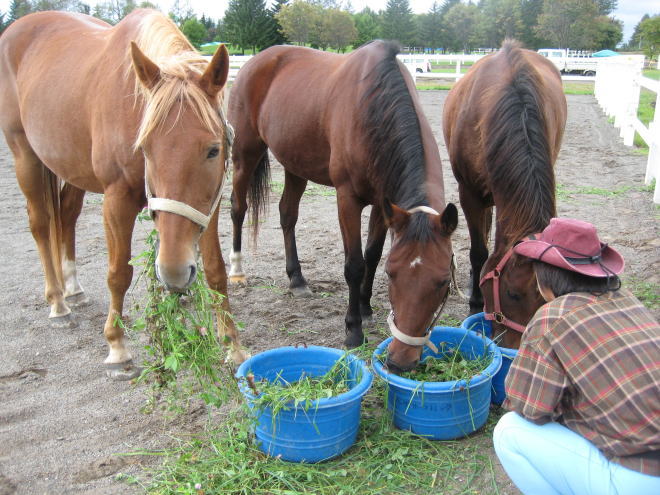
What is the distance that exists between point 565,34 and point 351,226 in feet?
170

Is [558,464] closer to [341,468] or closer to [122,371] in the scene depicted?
[341,468]

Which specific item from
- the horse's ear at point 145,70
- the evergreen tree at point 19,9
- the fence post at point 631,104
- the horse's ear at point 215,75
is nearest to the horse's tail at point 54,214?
the horse's ear at point 145,70

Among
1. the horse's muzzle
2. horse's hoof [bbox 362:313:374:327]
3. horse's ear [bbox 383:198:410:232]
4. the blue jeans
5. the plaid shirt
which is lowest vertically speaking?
horse's hoof [bbox 362:313:374:327]

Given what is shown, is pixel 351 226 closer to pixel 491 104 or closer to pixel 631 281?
pixel 491 104

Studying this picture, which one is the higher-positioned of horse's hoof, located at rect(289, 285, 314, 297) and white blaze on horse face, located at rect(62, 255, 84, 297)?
white blaze on horse face, located at rect(62, 255, 84, 297)

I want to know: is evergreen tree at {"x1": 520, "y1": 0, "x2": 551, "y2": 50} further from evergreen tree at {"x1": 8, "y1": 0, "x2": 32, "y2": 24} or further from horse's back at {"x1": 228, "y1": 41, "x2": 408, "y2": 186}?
horse's back at {"x1": 228, "y1": 41, "x2": 408, "y2": 186}

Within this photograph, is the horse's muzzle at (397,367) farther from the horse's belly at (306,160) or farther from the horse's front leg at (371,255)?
the horse's belly at (306,160)

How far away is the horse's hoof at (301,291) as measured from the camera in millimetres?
4363

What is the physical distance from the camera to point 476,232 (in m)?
3.78

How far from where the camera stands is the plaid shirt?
1557 mm

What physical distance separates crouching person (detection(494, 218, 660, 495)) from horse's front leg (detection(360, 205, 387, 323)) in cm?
174

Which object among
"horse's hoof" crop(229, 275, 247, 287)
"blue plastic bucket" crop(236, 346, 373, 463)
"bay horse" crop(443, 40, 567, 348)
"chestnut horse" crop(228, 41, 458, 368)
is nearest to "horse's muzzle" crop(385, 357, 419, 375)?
"chestnut horse" crop(228, 41, 458, 368)

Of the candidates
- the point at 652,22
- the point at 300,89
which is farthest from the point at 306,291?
the point at 652,22

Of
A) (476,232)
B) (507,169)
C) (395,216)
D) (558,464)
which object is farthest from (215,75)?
(476,232)
